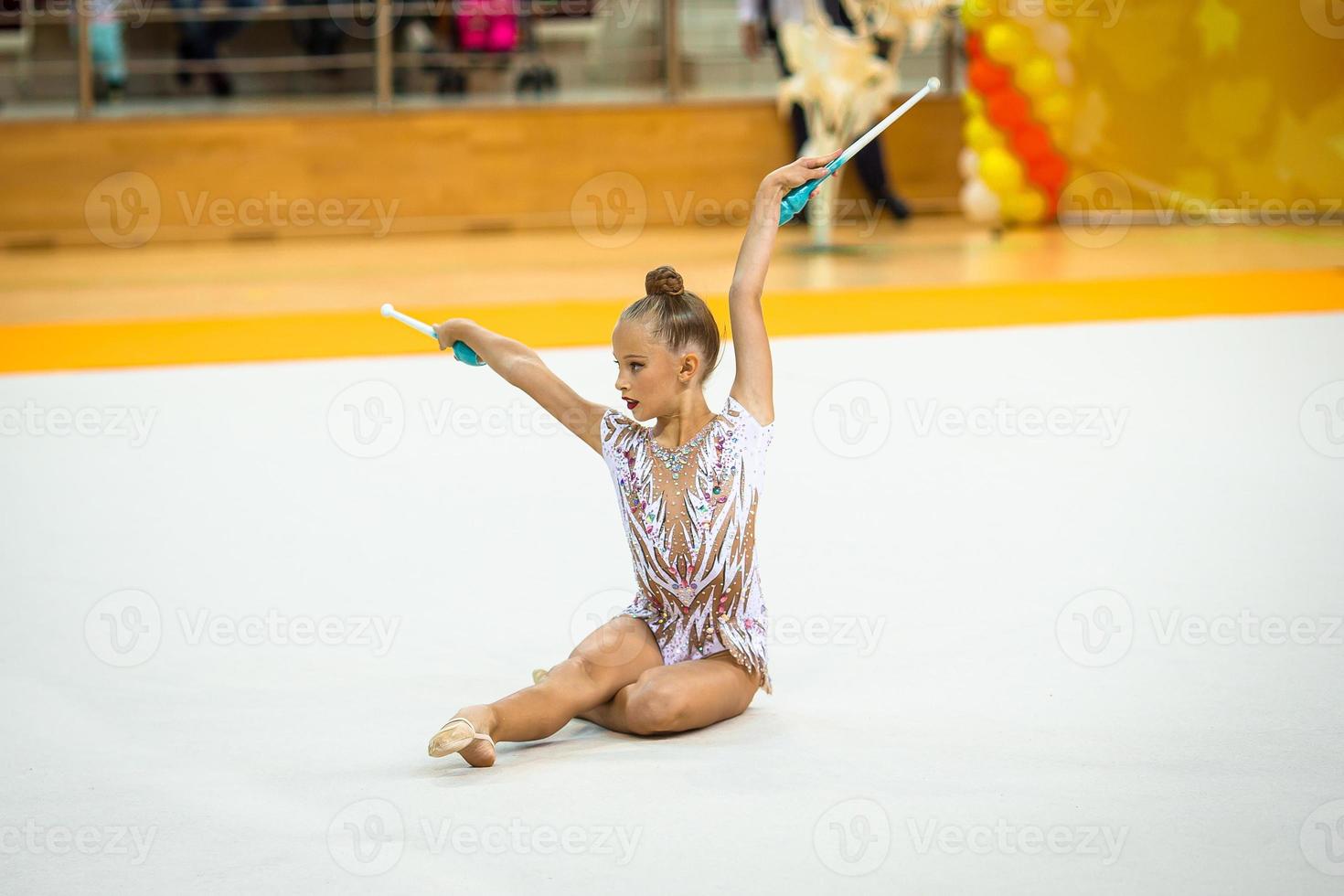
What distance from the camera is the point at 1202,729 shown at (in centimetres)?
177

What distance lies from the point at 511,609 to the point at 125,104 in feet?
17.4

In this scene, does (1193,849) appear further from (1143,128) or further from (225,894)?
(1143,128)

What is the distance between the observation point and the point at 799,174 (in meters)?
1.92

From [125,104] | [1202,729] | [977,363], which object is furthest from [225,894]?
[125,104]

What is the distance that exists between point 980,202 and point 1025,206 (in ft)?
0.69

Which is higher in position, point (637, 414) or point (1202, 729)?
point (637, 414)

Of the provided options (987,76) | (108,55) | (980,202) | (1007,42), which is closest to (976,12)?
(1007,42)

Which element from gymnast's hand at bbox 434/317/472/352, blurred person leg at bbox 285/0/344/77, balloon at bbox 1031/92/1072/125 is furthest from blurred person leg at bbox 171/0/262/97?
gymnast's hand at bbox 434/317/472/352

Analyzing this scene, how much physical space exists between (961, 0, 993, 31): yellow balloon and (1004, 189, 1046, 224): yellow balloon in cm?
75

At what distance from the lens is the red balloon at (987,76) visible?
630 centimetres

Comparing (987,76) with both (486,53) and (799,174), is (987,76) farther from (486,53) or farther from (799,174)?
(799,174)

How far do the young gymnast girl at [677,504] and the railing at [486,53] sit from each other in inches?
207

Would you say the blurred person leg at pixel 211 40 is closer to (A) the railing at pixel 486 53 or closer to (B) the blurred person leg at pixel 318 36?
(A) the railing at pixel 486 53

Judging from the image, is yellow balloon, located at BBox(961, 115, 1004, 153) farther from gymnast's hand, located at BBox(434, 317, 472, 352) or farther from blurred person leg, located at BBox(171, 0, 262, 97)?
gymnast's hand, located at BBox(434, 317, 472, 352)
